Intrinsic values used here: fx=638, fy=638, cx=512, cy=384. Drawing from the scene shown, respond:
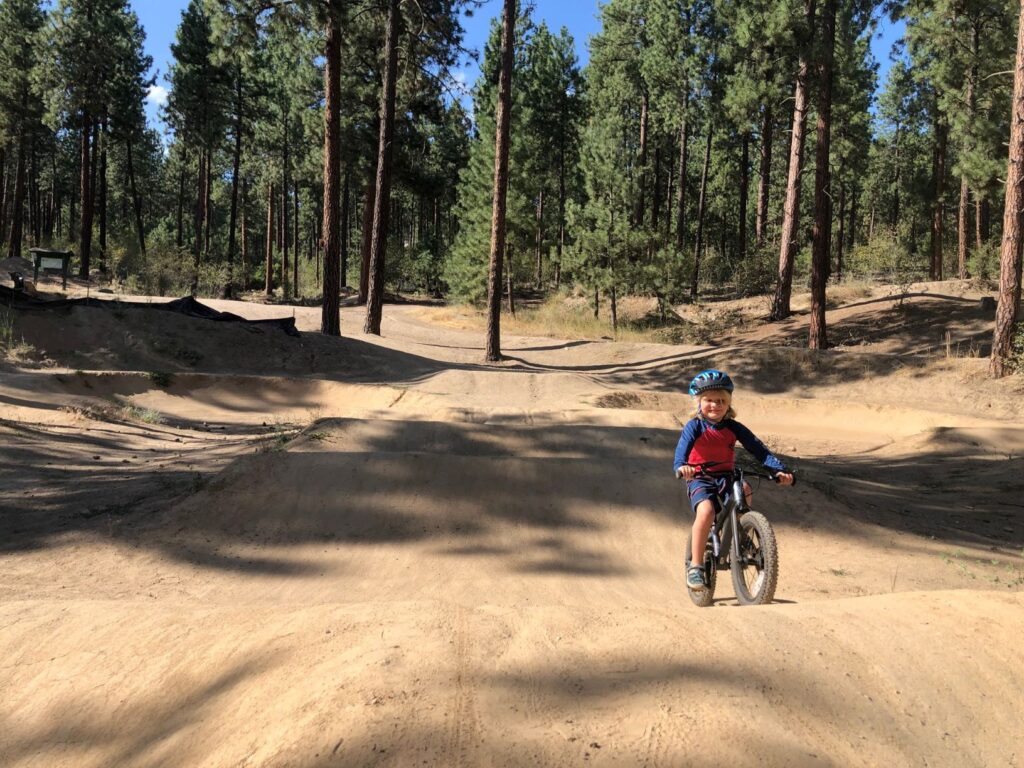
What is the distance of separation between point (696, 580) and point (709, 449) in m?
0.90

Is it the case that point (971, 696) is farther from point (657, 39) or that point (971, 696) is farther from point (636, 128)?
point (636, 128)

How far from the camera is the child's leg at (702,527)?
430cm

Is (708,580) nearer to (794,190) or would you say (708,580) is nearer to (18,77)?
(794,190)


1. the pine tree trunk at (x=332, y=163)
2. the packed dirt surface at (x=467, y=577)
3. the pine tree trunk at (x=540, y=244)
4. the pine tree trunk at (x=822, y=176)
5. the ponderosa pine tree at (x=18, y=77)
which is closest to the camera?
the packed dirt surface at (x=467, y=577)

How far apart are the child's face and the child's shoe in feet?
3.40

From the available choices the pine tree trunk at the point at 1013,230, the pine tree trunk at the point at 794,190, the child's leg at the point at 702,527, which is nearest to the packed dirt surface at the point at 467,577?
the child's leg at the point at 702,527

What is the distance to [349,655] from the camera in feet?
8.50

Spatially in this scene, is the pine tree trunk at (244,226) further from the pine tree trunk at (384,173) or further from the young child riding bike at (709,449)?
the young child riding bike at (709,449)

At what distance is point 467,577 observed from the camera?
557cm

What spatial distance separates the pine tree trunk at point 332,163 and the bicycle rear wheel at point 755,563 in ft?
52.4

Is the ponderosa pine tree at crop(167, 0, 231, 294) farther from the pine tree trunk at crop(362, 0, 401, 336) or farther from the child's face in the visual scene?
the child's face

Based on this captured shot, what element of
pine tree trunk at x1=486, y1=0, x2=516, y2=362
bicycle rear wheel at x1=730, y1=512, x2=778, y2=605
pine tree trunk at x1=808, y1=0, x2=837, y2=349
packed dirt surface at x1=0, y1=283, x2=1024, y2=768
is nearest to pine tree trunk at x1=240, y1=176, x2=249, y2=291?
pine tree trunk at x1=486, y1=0, x2=516, y2=362

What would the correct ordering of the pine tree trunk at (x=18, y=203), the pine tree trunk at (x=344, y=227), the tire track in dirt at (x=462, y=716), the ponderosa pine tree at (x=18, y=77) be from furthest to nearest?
the pine tree trunk at (x=344, y=227) → the pine tree trunk at (x=18, y=203) → the ponderosa pine tree at (x=18, y=77) → the tire track in dirt at (x=462, y=716)

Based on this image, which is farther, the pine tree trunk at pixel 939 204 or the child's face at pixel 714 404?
the pine tree trunk at pixel 939 204
